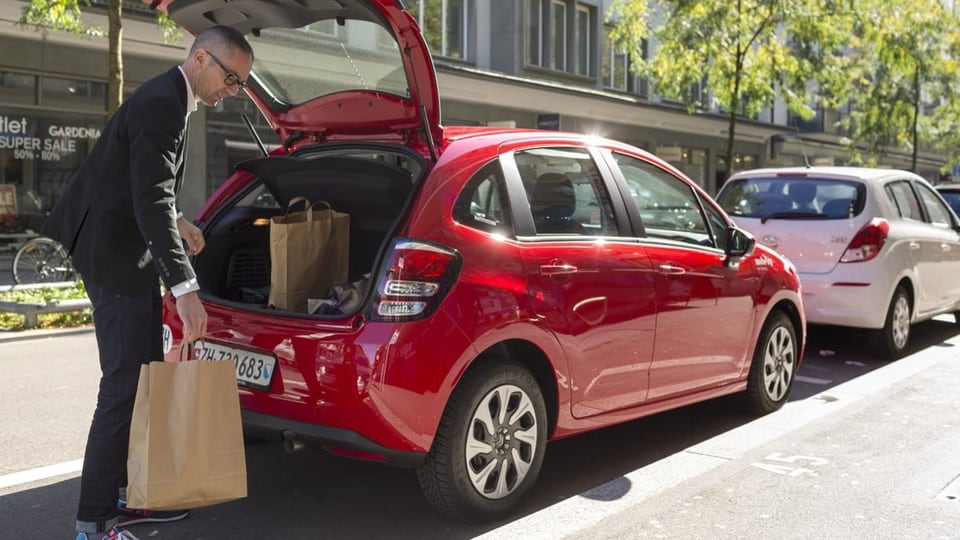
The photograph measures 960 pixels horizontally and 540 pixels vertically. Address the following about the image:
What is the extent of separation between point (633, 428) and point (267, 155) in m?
2.72

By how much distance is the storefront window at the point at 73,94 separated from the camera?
52.5ft

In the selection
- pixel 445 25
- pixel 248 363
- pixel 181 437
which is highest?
pixel 445 25

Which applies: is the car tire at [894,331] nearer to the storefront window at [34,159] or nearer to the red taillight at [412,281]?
the red taillight at [412,281]

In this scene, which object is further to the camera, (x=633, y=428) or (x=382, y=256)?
(x=633, y=428)

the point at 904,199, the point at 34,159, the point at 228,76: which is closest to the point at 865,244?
the point at 904,199

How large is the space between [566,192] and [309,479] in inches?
73.0

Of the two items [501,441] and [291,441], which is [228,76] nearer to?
[291,441]

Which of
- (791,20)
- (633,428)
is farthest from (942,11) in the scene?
(633,428)

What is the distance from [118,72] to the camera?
11.5 metres

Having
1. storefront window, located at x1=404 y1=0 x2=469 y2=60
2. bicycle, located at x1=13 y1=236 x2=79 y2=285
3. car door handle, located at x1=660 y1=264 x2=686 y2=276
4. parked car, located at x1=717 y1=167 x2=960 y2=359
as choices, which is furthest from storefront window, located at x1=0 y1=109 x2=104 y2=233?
car door handle, located at x1=660 y1=264 x2=686 y2=276

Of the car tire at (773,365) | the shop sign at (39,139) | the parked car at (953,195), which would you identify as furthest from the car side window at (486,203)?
the parked car at (953,195)

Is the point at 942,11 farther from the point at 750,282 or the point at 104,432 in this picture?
the point at 104,432

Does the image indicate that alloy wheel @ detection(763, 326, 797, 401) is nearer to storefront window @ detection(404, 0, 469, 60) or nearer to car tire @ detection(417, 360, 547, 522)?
car tire @ detection(417, 360, 547, 522)

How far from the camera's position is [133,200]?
3.35 metres
